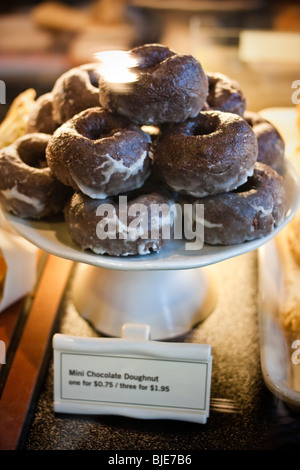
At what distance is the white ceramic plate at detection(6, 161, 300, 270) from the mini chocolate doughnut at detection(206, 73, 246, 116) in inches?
10.5

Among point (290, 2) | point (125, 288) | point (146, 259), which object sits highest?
point (290, 2)

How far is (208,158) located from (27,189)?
39 centimetres

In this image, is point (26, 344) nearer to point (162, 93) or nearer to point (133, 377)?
point (133, 377)

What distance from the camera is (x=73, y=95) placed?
1168mm

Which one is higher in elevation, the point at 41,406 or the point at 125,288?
the point at 125,288

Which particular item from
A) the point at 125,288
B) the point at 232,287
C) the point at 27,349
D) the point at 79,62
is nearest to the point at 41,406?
the point at 27,349

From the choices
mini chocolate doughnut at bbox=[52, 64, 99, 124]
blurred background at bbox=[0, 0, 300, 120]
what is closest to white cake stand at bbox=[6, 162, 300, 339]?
mini chocolate doughnut at bbox=[52, 64, 99, 124]

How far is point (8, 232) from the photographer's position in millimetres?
1312

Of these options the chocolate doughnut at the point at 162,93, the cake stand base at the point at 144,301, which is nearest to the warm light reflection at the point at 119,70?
the chocolate doughnut at the point at 162,93

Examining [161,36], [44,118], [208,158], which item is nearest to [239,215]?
[208,158]

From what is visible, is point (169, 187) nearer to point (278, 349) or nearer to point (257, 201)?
point (257, 201)

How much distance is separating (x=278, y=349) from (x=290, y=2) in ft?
5.54

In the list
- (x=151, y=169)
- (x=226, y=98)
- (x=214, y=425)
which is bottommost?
(x=214, y=425)

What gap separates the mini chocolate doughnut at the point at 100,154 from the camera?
1003mm
